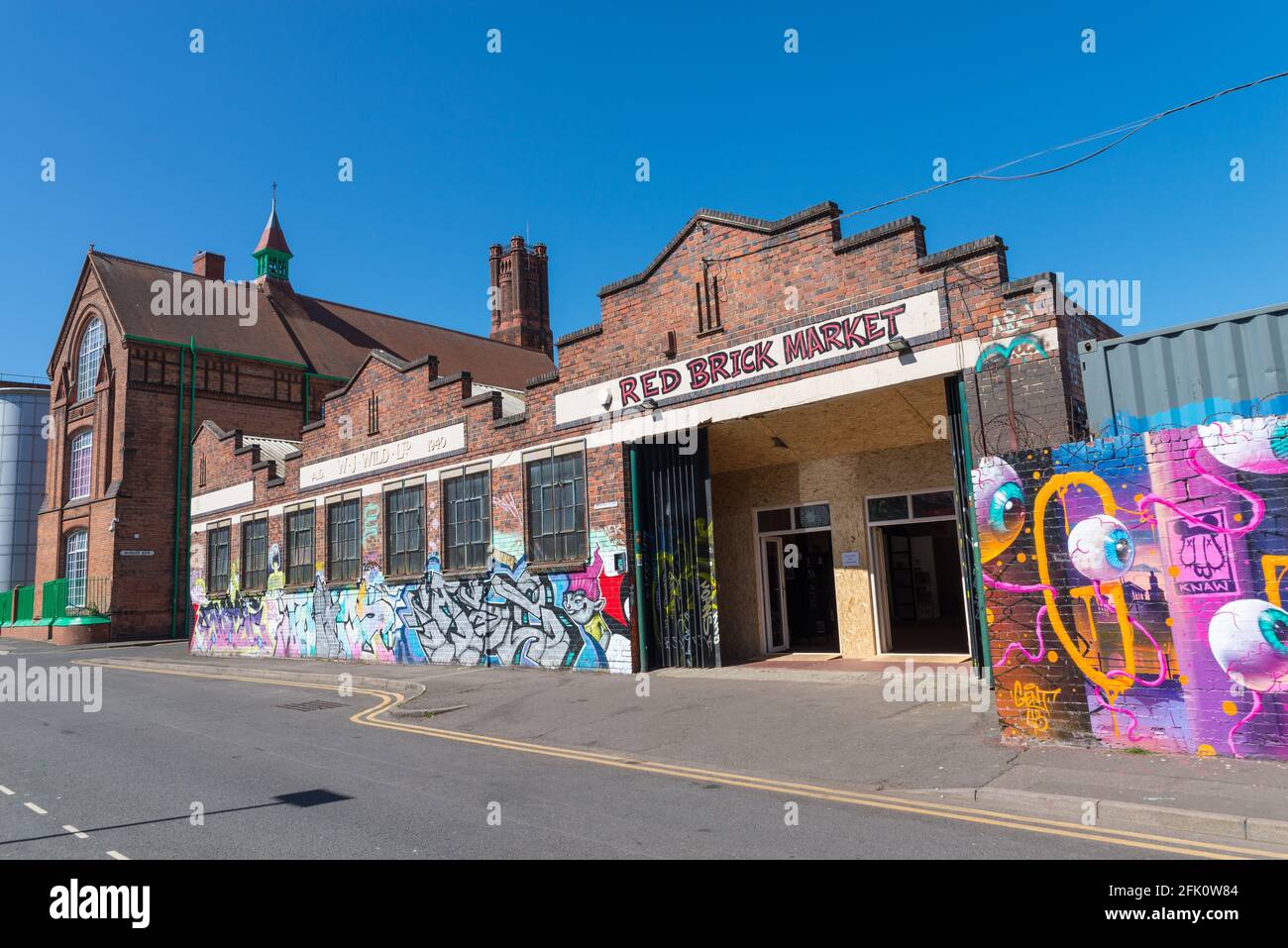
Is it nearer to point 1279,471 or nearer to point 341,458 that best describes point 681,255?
point 1279,471

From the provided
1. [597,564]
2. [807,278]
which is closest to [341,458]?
[597,564]

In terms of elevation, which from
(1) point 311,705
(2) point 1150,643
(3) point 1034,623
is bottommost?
(1) point 311,705

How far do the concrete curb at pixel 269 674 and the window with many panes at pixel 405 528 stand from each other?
2929mm

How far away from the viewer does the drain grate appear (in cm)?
1302

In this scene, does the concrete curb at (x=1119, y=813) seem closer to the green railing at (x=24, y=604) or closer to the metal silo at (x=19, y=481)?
the green railing at (x=24, y=604)

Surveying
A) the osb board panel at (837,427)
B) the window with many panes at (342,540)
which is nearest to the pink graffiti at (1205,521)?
the osb board panel at (837,427)

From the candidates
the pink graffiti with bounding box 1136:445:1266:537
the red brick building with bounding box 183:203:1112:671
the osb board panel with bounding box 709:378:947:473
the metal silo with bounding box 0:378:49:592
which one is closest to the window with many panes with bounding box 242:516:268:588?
the red brick building with bounding box 183:203:1112:671

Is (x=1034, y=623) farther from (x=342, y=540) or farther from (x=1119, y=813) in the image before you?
(x=342, y=540)

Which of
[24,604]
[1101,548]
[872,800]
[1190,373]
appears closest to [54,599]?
[24,604]

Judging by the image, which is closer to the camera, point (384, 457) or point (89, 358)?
point (384, 457)

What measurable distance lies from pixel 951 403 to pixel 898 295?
1.62m

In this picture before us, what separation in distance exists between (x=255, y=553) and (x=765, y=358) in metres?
17.5

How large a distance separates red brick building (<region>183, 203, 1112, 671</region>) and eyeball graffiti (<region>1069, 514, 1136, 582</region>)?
817 mm

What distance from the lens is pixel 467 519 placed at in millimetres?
17594
